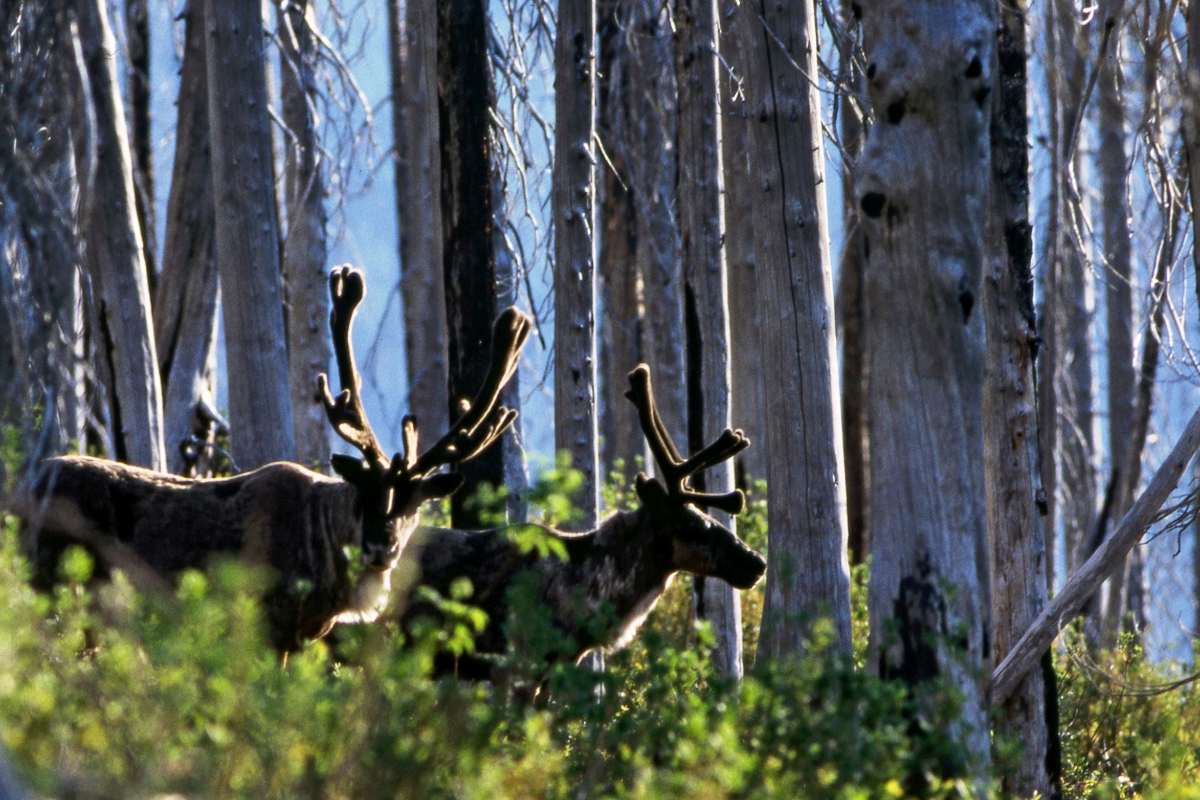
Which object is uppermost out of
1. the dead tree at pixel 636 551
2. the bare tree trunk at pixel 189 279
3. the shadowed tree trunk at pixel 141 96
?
the shadowed tree trunk at pixel 141 96

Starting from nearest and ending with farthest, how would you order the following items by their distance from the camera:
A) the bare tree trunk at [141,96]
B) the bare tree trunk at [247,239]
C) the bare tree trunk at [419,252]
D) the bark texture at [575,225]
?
1. the bark texture at [575,225]
2. the bare tree trunk at [247,239]
3. the bare tree trunk at [141,96]
4. the bare tree trunk at [419,252]

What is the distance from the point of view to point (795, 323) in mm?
6922

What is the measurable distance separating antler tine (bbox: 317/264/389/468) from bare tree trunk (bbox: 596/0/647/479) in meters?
6.11

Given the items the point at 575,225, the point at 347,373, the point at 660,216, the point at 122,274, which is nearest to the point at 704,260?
the point at 575,225

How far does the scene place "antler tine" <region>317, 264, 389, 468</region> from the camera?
7.39 metres

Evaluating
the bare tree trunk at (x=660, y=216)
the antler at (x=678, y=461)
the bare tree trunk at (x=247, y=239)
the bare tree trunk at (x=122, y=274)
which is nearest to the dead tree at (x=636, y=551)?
the antler at (x=678, y=461)

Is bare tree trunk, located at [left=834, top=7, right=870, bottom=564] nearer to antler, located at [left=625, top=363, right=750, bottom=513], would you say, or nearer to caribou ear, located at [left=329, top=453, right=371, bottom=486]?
antler, located at [left=625, top=363, right=750, bottom=513]

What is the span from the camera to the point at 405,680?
404cm

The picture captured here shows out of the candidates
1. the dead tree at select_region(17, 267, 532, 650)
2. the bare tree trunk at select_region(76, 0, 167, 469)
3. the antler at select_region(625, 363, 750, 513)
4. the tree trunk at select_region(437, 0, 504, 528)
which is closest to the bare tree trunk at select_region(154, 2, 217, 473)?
the bare tree trunk at select_region(76, 0, 167, 469)

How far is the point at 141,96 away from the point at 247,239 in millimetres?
9446

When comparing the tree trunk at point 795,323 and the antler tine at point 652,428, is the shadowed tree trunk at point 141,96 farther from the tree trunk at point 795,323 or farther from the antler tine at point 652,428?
the tree trunk at point 795,323

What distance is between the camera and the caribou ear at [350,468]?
7.06 m

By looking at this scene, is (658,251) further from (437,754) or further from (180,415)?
(437,754)

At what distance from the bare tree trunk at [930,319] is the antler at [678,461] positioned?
7.94 feet
